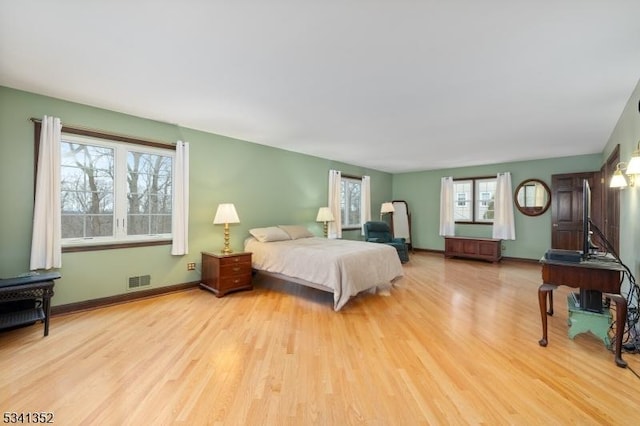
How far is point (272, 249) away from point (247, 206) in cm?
113

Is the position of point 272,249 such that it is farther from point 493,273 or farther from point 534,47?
point 493,273

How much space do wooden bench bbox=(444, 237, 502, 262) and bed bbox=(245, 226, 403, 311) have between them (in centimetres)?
337

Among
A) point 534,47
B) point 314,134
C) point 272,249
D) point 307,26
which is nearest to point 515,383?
point 534,47

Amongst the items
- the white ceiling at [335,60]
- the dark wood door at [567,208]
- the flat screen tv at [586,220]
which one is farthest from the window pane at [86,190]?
the dark wood door at [567,208]

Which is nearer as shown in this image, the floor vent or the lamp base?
the floor vent

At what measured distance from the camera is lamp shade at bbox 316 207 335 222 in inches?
234

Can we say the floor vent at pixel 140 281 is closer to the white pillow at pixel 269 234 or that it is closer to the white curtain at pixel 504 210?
the white pillow at pixel 269 234

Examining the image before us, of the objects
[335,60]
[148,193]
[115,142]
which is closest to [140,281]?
[148,193]

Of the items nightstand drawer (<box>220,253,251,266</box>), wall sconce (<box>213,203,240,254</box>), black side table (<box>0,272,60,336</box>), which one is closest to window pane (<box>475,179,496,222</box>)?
nightstand drawer (<box>220,253,251,266</box>)

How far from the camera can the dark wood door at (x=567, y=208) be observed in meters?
5.84

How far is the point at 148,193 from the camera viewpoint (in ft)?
12.9

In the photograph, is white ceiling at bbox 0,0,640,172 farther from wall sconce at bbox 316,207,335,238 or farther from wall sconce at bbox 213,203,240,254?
wall sconce at bbox 316,207,335,238

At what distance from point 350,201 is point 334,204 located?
0.92m

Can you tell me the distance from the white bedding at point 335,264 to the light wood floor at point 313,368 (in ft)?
1.06
